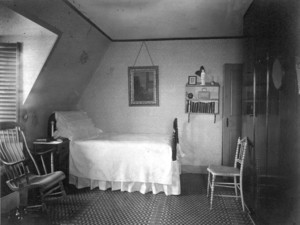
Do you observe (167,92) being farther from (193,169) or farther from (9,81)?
(9,81)

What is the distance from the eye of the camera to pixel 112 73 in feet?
19.3

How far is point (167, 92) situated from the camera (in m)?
5.68

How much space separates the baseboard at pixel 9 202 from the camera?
341 centimetres

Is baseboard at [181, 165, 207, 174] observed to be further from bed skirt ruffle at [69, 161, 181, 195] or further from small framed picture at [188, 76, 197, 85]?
small framed picture at [188, 76, 197, 85]

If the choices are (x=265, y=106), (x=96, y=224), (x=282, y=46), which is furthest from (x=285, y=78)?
(x=96, y=224)

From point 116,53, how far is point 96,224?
3811 mm

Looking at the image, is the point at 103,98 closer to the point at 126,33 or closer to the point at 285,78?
the point at 126,33

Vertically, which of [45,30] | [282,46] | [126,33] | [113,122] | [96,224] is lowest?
[96,224]

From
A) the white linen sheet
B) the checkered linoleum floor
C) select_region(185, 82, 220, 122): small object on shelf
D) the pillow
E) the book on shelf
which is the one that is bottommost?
the checkered linoleum floor

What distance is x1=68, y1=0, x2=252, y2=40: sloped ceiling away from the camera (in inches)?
139

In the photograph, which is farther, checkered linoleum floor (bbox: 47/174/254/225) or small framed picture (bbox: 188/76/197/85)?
small framed picture (bbox: 188/76/197/85)

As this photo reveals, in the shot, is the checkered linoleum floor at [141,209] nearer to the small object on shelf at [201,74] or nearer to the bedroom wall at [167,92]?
the bedroom wall at [167,92]

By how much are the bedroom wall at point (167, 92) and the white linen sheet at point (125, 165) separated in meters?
1.45

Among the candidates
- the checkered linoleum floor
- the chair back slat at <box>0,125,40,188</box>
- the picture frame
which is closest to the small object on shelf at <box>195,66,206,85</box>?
the picture frame
